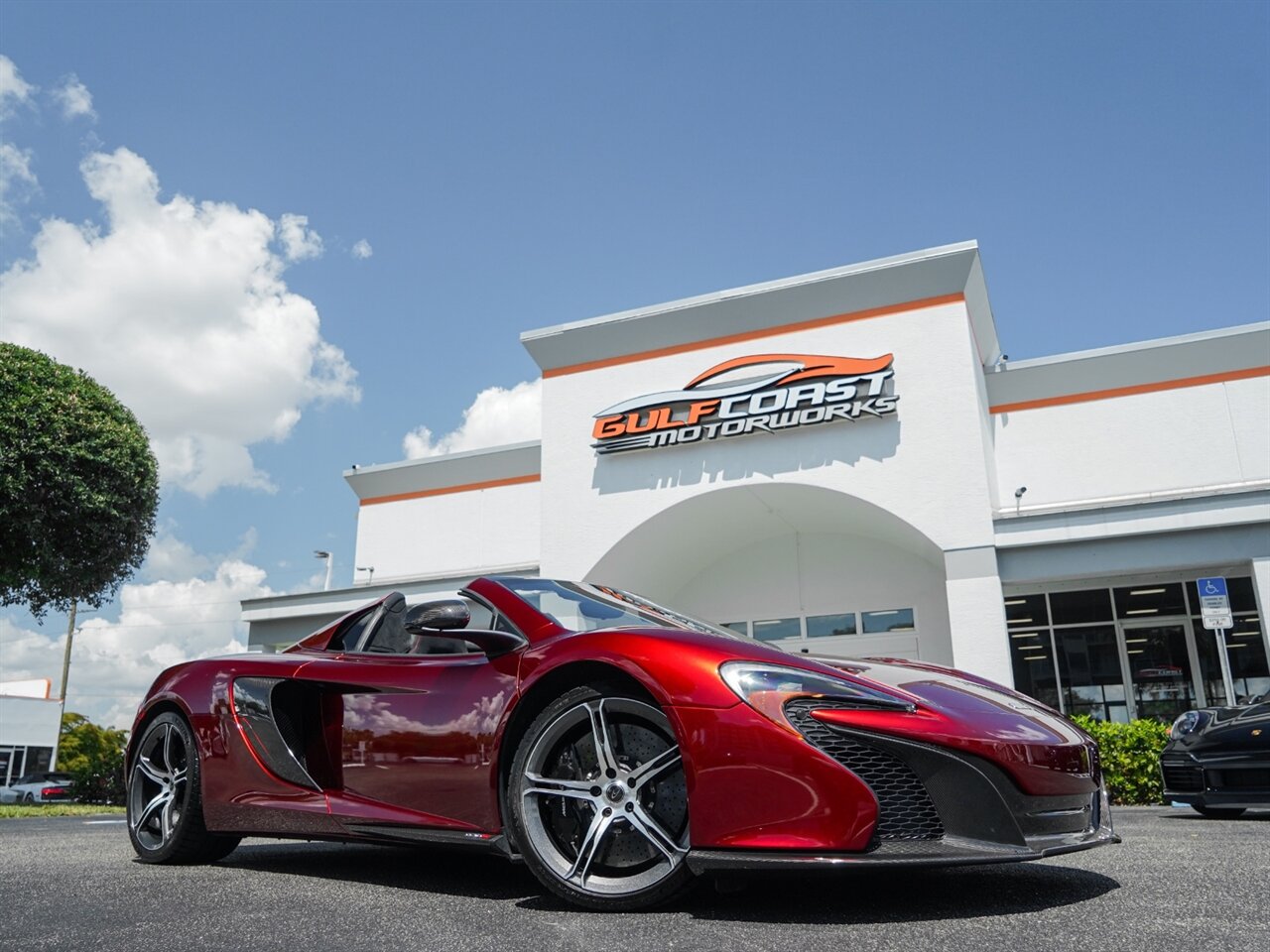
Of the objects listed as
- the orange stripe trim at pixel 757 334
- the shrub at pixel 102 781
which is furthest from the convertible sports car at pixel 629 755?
the shrub at pixel 102 781

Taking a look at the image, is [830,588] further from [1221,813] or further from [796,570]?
[1221,813]

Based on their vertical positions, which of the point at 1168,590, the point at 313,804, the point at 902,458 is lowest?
the point at 313,804

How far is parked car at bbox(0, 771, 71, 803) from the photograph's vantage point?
83.6 ft

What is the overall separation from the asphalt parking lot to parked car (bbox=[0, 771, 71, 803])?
80.5ft

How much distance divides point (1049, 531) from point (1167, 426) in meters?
3.70

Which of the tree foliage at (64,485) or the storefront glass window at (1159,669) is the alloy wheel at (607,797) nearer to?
the tree foliage at (64,485)

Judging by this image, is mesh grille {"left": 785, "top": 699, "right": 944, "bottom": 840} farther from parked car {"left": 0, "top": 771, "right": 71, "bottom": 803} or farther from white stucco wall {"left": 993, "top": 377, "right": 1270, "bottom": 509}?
parked car {"left": 0, "top": 771, "right": 71, "bottom": 803}

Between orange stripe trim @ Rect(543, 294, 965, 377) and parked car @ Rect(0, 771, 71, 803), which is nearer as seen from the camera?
orange stripe trim @ Rect(543, 294, 965, 377)

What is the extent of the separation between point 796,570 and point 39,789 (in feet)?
79.4

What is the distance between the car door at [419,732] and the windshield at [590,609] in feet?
0.86

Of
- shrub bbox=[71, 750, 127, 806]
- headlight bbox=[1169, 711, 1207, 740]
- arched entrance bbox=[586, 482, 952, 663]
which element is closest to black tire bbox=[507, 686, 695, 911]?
headlight bbox=[1169, 711, 1207, 740]

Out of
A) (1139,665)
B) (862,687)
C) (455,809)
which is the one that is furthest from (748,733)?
(1139,665)

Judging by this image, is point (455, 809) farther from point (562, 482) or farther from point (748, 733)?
point (562, 482)

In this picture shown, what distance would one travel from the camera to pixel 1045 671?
14.9 meters
